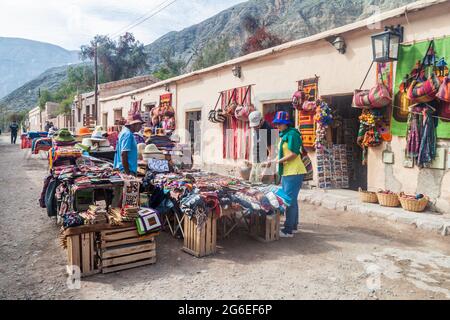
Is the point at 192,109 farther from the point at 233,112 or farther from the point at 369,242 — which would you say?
the point at 369,242

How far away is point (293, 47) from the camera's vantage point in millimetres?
8258

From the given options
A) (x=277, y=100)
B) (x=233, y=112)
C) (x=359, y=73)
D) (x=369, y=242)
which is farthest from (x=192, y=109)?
(x=369, y=242)

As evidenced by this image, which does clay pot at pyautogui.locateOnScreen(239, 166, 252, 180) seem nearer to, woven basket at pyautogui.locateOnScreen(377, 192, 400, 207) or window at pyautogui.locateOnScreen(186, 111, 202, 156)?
woven basket at pyautogui.locateOnScreen(377, 192, 400, 207)

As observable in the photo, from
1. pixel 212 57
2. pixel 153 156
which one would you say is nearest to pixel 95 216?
pixel 153 156

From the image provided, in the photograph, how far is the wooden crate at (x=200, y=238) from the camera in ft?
13.9

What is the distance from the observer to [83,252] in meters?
3.67

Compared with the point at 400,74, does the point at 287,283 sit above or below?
below

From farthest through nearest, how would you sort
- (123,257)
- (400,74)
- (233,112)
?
(233,112) → (400,74) → (123,257)

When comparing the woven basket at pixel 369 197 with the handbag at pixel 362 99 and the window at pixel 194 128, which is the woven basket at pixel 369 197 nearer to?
the handbag at pixel 362 99

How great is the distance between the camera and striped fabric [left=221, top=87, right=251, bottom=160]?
32.5 ft

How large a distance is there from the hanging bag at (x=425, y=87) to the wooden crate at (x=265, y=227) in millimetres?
3040

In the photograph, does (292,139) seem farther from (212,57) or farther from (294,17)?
(294,17)

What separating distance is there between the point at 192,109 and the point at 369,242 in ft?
28.9

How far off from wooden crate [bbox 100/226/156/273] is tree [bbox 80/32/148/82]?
43.8 meters
